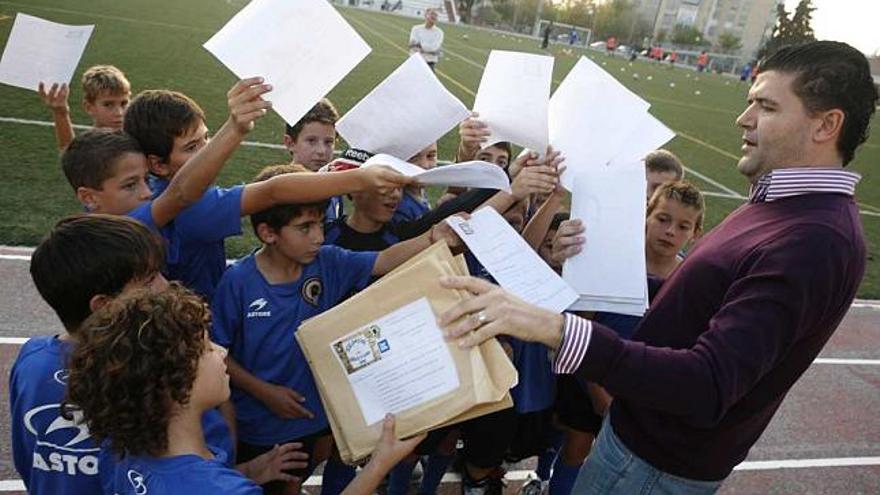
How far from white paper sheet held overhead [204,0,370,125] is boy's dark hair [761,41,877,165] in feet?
3.73

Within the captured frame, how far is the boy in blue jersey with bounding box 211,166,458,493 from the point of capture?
80.6 inches

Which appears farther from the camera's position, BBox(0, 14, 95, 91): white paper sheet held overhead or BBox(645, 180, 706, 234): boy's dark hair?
BBox(0, 14, 95, 91): white paper sheet held overhead

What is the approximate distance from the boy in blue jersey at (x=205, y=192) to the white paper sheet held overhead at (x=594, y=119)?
619mm

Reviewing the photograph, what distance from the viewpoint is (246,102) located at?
179 centimetres

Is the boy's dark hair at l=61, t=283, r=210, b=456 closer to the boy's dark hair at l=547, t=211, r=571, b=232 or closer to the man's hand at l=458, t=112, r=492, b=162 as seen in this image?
the man's hand at l=458, t=112, r=492, b=162

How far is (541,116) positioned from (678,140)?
44.3 ft

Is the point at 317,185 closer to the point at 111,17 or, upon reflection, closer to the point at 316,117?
the point at 316,117

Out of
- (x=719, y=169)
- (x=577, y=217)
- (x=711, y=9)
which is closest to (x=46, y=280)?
(x=577, y=217)

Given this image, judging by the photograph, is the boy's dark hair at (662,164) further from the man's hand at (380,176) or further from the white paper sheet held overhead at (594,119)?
the man's hand at (380,176)

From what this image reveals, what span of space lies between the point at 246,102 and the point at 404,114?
551mm

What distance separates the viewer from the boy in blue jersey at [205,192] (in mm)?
1891

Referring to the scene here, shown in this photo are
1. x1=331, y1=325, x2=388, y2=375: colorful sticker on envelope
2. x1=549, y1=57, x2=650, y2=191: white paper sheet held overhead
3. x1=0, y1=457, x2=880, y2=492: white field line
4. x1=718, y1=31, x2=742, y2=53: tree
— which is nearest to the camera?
x1=331, y1=325, x2=388, y2=375: colorful sticker on envelope

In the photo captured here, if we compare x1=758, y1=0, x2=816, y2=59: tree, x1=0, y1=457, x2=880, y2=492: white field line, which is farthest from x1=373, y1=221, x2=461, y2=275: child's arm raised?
x1=758, y1=0, x2=816, y2=59: tree

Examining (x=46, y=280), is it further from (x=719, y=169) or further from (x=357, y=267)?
(x=719, y=169)
